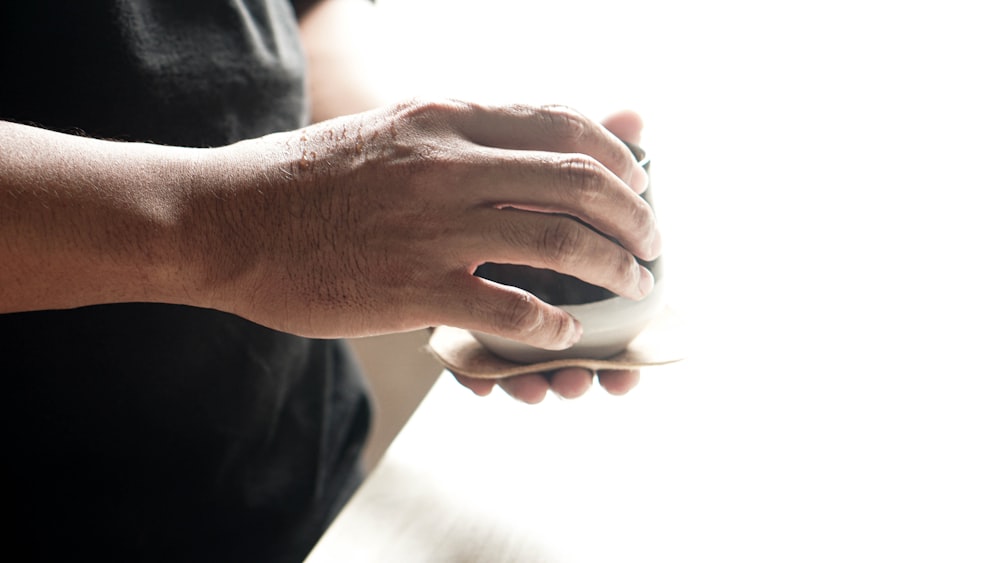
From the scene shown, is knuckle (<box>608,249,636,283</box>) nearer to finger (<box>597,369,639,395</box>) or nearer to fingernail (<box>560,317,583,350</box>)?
fingernail (<box>560,317,583,350</box>)

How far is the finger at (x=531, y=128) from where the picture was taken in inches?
21.8

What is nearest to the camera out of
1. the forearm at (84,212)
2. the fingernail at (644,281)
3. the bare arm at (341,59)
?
the forearm at (84,212)

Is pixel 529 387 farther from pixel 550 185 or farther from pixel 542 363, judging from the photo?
pixel 550 185

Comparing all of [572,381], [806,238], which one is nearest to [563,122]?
[572,381]

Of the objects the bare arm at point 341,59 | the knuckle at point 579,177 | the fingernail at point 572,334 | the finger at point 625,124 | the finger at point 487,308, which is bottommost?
the finger at point 487,308

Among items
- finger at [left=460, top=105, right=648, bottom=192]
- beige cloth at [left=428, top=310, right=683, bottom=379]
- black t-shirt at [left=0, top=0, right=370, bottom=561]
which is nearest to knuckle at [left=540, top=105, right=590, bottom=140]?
finger at [left=460, top=105, right=648, bottom=192]

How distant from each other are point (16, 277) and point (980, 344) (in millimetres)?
853

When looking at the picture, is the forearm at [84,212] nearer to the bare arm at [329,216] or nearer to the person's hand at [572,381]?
the bare arm at [329,216]

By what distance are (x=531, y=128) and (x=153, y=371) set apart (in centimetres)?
46

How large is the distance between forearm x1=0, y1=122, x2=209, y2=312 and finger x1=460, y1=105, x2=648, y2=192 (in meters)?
0.20

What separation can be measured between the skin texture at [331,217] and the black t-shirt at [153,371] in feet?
0.65

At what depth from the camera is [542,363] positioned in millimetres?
669

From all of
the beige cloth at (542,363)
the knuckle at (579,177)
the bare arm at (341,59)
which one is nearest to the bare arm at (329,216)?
the knuckle at (579,177)

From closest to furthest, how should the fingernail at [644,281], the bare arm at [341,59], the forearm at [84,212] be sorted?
1. the forearm at [84,212]
2. the fingernail at [644,281]
3. the bare arm at [341,59]
